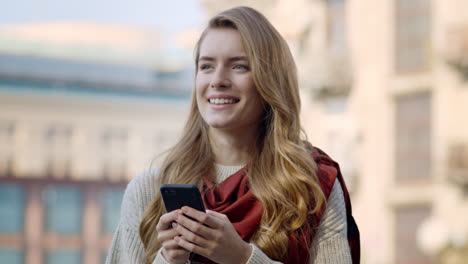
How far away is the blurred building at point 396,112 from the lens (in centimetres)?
1380

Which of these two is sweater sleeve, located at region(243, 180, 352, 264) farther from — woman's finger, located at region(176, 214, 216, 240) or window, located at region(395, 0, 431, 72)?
window, located at region(395, 0, 431, 72)

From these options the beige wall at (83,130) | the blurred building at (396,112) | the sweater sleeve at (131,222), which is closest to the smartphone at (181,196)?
the sweater sleeve at (131,222)

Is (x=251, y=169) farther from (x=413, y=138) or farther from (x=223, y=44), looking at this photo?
(x=413, y=138)

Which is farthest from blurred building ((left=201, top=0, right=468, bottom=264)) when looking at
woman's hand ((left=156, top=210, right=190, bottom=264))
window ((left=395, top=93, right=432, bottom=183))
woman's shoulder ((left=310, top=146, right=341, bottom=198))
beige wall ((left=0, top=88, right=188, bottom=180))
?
beige wall ((left=0, top=88, right=188, bottom=180))

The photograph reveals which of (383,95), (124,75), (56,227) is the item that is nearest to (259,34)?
(383,95)

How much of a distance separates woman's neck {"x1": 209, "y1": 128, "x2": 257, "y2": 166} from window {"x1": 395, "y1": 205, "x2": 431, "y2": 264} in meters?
12.6

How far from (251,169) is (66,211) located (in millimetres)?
34666

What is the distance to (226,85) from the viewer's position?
85.5 inches

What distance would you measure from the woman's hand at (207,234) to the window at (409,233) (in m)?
13.0

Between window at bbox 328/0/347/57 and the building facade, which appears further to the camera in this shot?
the building facade

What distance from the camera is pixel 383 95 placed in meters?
15.3

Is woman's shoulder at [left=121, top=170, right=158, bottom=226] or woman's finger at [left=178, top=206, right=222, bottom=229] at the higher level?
woman's finger at [left=178, top=206, right=222, bottom=229]

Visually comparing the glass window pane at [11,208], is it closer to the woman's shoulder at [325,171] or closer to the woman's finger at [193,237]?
the woman's shoulder at [325,171]

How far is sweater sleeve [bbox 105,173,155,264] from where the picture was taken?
2.25m
